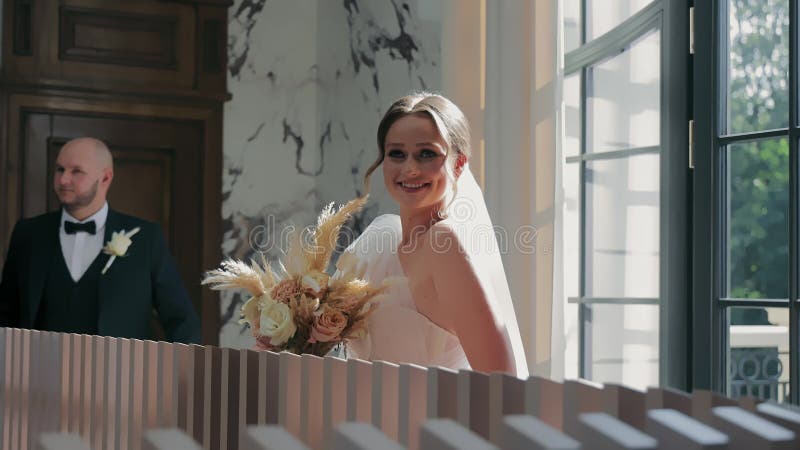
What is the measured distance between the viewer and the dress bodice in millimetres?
2387

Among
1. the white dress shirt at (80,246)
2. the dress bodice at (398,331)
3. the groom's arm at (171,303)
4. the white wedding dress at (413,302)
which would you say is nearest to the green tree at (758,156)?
the white wedding dress at (413,302)

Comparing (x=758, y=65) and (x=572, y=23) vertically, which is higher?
(x=572, y=23)

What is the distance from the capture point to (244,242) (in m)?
5.48

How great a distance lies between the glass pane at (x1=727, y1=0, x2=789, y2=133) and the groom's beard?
2.61m

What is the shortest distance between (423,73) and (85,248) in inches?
62.7

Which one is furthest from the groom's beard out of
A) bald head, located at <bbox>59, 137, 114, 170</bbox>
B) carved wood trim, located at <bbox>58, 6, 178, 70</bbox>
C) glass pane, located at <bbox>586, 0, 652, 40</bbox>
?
glass pane, located at <bbox>586, 0, 652, 40</bbox>

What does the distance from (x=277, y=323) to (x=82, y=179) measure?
2.68m

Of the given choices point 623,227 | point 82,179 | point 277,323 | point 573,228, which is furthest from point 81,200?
point 277,323

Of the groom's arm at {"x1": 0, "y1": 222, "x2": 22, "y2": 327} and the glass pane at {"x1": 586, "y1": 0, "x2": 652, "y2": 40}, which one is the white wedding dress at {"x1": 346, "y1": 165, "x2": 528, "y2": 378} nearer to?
the glass pane at {"x1": 586, "y1": 0, "x2": 652, "y2": 40}

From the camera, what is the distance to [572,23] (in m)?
3.80

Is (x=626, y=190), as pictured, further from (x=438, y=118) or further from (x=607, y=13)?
(x=438, y=118)

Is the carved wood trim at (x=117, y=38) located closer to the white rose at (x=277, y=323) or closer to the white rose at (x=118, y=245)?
the white rose at (x=118, y=245)

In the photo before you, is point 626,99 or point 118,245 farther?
point 118,245

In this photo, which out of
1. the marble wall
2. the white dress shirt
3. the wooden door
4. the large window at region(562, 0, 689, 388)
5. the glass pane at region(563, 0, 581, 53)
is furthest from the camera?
the marble wall
